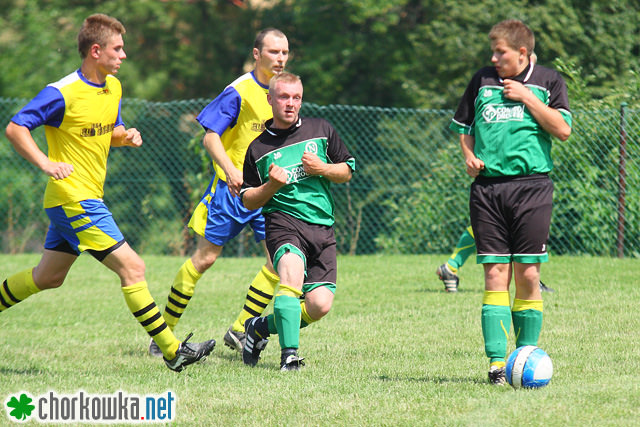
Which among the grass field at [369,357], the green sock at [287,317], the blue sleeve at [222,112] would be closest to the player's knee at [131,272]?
the grass field at [369,357]

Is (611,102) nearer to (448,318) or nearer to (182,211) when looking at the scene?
(448,318)

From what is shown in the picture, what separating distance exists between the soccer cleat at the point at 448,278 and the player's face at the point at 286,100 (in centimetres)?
347

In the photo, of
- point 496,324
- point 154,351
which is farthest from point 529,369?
point 154,351

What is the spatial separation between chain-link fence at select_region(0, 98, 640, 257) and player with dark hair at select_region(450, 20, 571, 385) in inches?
239

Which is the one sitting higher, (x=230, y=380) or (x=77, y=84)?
(x=77, y=84)

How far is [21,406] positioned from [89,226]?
3.99 ft

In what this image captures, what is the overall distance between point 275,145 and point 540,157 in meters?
1.64

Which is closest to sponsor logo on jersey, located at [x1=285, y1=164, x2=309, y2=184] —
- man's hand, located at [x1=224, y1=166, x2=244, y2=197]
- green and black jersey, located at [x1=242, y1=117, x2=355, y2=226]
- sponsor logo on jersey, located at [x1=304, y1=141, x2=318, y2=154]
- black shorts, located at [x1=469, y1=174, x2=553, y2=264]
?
green and black jersey, located at [x1=242, y1=117, x2=355, y2=226]

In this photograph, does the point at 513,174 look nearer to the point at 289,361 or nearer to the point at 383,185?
the point at 289,361

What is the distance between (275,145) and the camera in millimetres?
5281

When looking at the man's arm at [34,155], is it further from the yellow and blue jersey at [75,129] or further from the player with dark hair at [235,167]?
the player with dark hair at [235,167]

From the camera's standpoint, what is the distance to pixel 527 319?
4.77m

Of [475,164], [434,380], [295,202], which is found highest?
[475,164]

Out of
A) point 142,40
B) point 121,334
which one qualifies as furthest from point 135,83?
point 121,334
